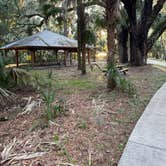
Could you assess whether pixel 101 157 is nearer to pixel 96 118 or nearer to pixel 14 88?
pixel 96 118

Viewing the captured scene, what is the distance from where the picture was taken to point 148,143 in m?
4.33

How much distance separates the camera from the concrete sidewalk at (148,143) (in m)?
3.77

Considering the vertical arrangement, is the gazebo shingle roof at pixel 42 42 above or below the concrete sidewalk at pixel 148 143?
above

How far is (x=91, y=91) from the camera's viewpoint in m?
8.78

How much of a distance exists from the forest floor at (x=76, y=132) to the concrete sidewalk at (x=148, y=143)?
218 millimetres

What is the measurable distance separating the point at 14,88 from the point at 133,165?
240 inches

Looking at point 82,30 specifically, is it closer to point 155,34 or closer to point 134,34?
point 134,34

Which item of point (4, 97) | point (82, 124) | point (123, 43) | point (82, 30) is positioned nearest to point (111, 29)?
point (4, 97)

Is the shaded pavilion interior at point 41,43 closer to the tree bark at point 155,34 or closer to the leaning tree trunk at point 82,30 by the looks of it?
the tree bark at point 155,34

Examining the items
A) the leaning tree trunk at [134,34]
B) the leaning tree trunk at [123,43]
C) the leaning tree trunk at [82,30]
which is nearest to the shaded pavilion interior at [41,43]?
the leaning tree trunk at [123,43]

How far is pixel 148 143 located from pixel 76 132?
56.8 inches

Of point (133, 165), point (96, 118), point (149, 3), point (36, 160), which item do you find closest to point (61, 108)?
point (96, 118)

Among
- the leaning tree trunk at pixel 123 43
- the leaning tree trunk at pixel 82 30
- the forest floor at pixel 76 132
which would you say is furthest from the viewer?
the leaning tree trunk at pixel 123 43

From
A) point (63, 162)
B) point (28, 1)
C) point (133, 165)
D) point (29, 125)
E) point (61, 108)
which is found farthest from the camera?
point (28, 1)
